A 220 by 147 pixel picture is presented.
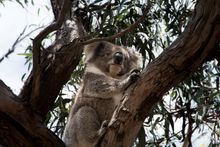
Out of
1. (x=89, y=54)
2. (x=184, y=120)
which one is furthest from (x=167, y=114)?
(x=89, y=54)

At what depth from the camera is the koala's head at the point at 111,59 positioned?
3.09m

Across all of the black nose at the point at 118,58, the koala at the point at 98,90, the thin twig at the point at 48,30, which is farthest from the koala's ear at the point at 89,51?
the thin twig at the point at 48,30

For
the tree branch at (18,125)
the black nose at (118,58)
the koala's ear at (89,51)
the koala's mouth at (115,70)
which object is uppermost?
the koala's ear at (89,51)

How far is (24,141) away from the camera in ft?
6.37

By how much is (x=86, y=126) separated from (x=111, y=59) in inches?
26.2

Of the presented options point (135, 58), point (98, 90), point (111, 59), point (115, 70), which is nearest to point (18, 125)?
point (98, 90)

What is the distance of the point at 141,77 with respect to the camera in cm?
202

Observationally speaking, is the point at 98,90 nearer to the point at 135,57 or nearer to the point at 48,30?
the point at 135,57

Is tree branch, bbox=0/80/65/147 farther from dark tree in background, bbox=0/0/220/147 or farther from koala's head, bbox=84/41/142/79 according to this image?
koala's head, bbox=84/41/142/79

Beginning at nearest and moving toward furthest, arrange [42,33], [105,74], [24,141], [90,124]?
[42,33] → [24,141] → [90,124] → [105,74]

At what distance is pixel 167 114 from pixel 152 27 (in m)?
0.71

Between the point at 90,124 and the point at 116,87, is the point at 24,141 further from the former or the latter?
the point at 116,87

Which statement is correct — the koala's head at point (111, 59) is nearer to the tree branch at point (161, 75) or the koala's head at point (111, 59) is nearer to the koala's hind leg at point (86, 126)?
the koala's hind leg at point (86, 126)

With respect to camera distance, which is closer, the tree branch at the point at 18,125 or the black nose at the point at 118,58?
the tree branch at the point at 18,125
